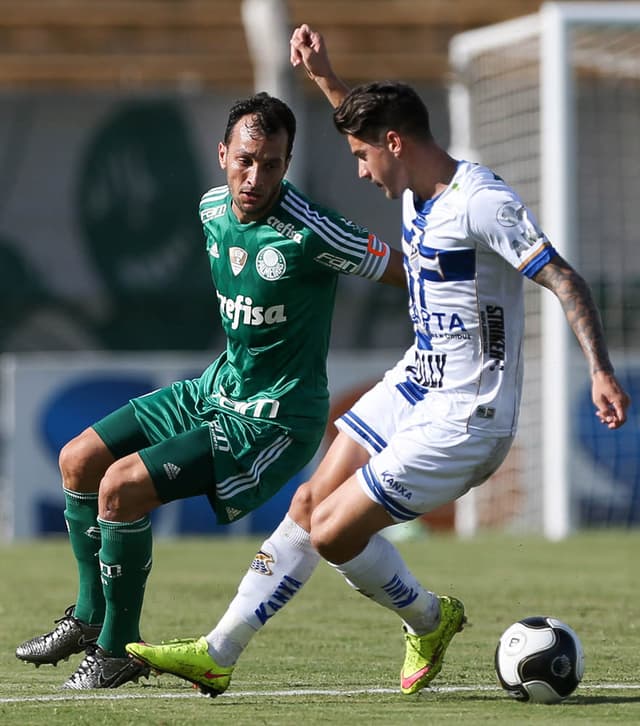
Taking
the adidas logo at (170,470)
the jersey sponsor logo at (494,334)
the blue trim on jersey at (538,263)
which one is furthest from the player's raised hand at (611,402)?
the adidas logo at (170,470)

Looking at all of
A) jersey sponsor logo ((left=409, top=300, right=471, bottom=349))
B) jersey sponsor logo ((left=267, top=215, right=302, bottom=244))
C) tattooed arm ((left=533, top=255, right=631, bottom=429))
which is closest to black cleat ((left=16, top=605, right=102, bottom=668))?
jersey sponsor logo ((left=267, top=215, right=302, bottom=244))

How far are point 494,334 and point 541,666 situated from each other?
1076 millimetres

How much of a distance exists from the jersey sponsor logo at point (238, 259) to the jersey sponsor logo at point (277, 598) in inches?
43.4

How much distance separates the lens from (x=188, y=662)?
219 inches

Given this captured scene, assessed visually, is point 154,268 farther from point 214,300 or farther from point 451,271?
point 451,271

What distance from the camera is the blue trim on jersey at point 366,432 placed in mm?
5629

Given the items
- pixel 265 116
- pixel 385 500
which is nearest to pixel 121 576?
pixel 385 500

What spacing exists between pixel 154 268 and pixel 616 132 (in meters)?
6.07

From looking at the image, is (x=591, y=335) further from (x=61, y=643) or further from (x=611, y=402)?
(x=61, y=643)

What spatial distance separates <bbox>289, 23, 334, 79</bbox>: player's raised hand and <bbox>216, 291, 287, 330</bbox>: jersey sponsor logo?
101 centimetres

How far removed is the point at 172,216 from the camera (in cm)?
2119

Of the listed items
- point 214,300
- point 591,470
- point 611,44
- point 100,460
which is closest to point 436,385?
point 100,460

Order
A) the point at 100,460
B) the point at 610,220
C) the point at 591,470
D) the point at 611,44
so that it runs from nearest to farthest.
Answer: the point at 100,460 → the point at 591,470 → the point at 611,44 → the point at 610,220

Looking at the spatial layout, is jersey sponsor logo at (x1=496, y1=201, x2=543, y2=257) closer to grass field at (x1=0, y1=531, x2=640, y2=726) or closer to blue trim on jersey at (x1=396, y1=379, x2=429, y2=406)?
blue trim on jersey at (x1=396, y1=379, x2=429, y2=406)
